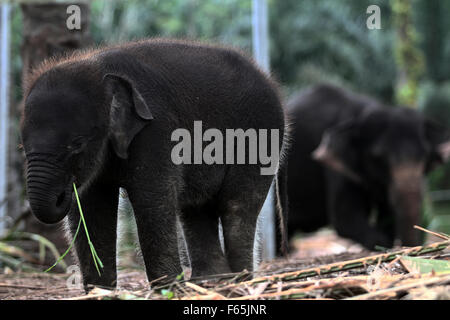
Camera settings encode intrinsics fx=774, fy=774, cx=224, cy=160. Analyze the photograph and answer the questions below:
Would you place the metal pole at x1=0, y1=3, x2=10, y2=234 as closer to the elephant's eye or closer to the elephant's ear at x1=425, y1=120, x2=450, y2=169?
the elephant's eye

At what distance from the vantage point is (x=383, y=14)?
1387 inches

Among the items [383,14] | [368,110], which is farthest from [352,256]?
[383,14]

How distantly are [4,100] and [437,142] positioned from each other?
602cm

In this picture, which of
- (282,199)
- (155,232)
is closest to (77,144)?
(155,232)

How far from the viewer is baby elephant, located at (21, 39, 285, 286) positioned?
13.0ft

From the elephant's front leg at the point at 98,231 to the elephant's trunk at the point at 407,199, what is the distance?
19.4 ft

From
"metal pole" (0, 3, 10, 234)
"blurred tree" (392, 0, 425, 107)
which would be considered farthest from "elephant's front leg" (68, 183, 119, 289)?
"blurred tree" (392, 0, 425, 107)

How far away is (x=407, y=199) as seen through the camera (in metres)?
10.2

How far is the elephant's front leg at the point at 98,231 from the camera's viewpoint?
449 centimetres

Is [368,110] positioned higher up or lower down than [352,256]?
higher up

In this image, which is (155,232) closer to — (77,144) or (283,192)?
(77,144)
